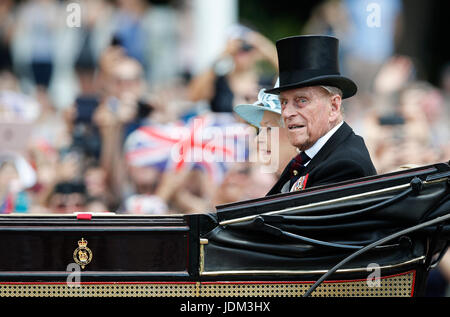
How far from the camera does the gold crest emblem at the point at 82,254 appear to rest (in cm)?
398

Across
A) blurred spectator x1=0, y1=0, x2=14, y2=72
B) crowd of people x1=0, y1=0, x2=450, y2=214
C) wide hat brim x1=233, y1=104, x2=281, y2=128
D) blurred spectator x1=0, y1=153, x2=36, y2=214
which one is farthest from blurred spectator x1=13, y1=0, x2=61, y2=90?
wide hat brim x1=233, y1=104, x2=281, y2=128

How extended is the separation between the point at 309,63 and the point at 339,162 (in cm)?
60

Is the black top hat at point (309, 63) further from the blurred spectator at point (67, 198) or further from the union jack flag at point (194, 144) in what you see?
the blurred spectator at point (67, 198)

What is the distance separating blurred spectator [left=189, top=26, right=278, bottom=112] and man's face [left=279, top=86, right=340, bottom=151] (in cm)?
343

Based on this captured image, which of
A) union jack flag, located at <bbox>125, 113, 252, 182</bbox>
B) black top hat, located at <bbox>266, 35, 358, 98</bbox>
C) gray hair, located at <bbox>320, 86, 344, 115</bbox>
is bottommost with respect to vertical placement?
union jack flag, located at <bbox>125, 113, 252, 182</bbox>

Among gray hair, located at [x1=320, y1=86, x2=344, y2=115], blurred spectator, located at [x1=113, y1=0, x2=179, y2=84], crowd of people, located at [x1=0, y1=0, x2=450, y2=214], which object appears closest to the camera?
gray hair, located at [x1=320, y1=86, x2=344, y2=115]

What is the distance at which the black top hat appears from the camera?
4297 mm

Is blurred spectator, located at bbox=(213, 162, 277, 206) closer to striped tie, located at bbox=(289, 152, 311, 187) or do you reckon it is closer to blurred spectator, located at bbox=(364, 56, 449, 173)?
blurred spectator, located at bbox=(364, 56, 449, 173)

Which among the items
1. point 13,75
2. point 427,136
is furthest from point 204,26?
point 427,136

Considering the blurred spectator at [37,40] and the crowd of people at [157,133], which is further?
the blurred spectator at [37,40]

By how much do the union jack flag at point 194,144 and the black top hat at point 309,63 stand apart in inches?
119

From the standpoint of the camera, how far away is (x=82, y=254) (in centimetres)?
398

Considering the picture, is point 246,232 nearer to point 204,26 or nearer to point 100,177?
point 100,177

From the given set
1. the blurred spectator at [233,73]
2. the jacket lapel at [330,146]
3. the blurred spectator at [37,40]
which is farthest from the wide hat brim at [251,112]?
the blurred spectator at [37,40]
